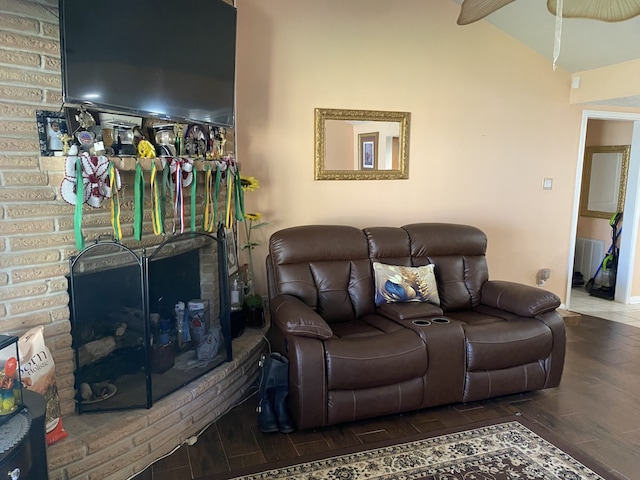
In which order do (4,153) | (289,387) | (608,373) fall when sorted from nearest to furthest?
(4,153) → (289,387) → (608,373)

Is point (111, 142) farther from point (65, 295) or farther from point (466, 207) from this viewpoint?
point (466, 207)

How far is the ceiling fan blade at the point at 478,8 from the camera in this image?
80.3 inches

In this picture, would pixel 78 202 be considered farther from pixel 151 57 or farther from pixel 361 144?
pixel 361 144

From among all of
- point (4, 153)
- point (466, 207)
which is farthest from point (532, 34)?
point (4, 153)

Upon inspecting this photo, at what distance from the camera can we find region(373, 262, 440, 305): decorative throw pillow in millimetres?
3086

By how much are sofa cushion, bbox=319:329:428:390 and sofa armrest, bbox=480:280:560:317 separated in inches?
32.6

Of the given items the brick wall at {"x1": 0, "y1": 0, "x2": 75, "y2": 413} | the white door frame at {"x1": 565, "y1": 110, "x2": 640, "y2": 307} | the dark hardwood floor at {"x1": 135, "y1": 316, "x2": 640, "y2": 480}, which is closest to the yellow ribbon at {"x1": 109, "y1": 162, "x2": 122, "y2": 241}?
the brick wall at {"x1": 0, "y1": 0, "x2": 75, "y2": 413}

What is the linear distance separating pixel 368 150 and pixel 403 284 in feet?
4.07

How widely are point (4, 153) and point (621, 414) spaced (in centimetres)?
341

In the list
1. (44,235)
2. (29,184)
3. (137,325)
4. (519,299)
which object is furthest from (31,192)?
(519,299)

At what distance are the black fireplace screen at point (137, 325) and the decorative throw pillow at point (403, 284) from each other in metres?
1.06

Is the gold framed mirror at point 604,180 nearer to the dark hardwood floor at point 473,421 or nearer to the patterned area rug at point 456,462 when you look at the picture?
the dark hardwood floor at point 473,421

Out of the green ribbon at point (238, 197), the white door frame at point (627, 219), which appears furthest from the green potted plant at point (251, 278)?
the white door frame at point (627, 219)

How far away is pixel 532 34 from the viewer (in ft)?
12.7
